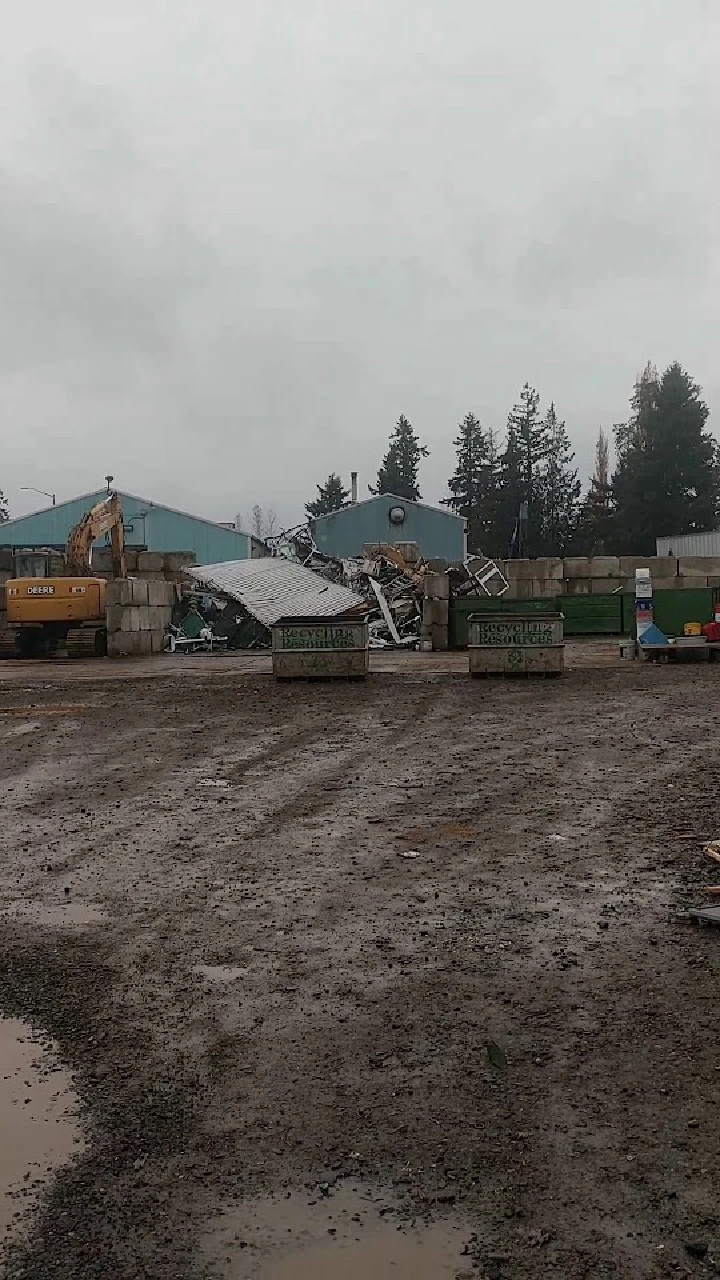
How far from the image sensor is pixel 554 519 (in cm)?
8312

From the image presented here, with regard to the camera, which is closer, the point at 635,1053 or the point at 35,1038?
the point at 635,1053

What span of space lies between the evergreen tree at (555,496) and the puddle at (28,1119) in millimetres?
73151

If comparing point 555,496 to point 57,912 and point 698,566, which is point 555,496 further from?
point 57,912

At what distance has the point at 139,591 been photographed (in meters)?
29.1

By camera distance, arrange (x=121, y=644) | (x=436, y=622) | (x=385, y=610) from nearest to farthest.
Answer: (x=121, y=644) → (x=436, y=622) → (x=385, y=610)

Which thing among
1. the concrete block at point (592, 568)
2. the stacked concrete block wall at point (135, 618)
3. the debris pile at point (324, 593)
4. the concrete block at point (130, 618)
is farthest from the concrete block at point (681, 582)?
the concrete block at point (130, 618)

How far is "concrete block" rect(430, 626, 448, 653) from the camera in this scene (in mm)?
29703

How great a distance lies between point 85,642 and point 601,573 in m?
16.7

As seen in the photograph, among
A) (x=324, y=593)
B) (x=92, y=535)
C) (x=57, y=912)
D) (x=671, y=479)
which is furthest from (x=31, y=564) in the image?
(x=671, y=479)

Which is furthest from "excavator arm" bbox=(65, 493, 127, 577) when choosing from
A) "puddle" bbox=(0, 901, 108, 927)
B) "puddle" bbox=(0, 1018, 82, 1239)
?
"puddle" bbox=(0, 1018, 82, 1239)

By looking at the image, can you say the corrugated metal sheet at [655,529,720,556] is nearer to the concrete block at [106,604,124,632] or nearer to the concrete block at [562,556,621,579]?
the concrete block at [562,556,621,579]

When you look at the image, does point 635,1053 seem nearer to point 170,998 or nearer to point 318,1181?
point 318,1181

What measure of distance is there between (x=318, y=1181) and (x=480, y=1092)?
82 centimetres

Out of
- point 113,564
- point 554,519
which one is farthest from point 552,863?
point 554,519
